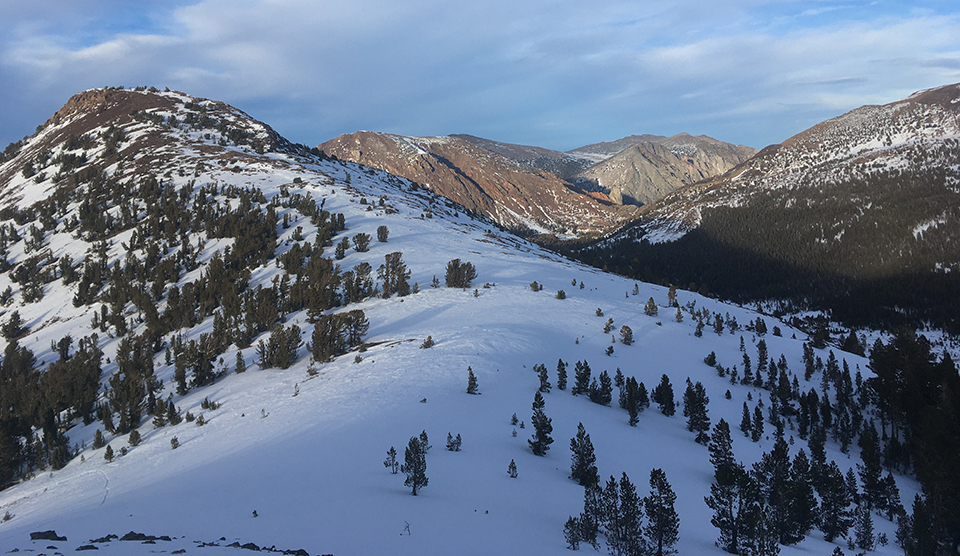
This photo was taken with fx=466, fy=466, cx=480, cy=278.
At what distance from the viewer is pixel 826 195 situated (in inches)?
6875

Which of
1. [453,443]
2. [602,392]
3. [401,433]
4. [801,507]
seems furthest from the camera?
[602,392]

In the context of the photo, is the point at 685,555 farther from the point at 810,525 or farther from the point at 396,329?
the point at 396,329

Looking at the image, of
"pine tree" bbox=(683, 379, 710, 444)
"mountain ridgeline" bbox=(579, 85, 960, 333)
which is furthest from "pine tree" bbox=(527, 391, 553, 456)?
"mountain ridgeline" bbox=(579, 85, 960, 333)

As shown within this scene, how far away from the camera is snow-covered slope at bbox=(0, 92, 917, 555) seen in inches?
440

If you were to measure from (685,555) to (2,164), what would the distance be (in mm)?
111998

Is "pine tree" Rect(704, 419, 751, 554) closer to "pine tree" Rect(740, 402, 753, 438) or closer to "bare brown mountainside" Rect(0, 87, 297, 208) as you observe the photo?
"pine tree" Rect(740, 402, 753, 438)

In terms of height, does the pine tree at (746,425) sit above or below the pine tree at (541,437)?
below

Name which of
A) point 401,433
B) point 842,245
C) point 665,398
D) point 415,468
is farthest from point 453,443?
point 842,245

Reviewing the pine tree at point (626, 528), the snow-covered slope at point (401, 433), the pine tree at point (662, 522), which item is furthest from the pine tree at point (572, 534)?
the pine tree at point (662, 522)

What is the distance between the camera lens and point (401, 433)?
16750mm

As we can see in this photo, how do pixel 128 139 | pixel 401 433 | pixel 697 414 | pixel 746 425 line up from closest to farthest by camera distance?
1. pixel 401 433
2. pixel 697 414
3. pixel 746 425
4. pixel 128 139

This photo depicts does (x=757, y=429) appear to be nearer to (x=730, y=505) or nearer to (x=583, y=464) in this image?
(x=730, y=505)

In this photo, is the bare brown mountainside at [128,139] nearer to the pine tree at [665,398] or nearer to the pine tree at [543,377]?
the pine tree at [543,377]

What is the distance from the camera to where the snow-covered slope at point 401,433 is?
1117 centimetres
